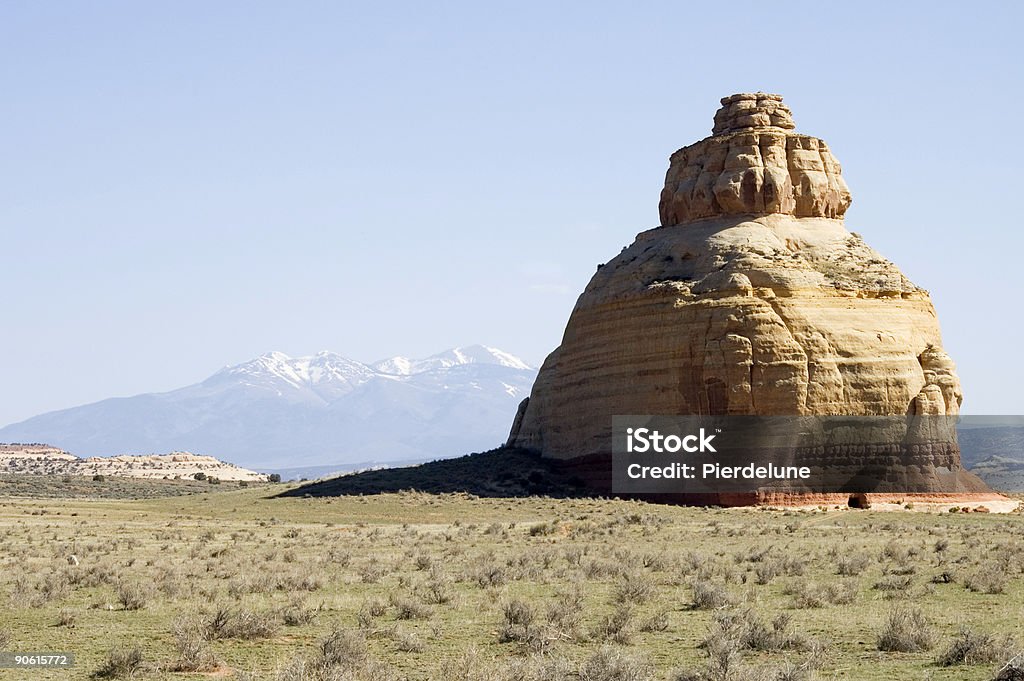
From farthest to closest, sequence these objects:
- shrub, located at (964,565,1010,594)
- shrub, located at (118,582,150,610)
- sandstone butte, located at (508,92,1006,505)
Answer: sandstone butte, located at (508,92,1006,505), shrub, located at (964,565,1010,594), shrub, located at (118,582,150,610)

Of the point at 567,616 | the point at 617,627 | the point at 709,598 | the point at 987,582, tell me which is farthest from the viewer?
the point at 987,582

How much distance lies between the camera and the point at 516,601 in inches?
714

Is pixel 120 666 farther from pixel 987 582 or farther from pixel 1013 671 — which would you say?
pixel 987 582

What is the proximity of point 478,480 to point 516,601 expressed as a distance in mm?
37763

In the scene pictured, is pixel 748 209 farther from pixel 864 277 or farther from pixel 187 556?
pixel 187 556

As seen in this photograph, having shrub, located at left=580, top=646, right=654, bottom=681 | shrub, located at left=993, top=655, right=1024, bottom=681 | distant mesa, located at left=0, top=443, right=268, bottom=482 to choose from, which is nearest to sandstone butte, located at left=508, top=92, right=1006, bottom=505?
shrub, located at left=993, top=655, right=1024, bottom=681

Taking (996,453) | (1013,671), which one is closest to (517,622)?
(1013,671)

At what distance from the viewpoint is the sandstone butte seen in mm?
49500

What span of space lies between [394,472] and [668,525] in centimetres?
2350

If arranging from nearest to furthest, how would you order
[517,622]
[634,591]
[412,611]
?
[517,622]
[412,611]
[634,591]

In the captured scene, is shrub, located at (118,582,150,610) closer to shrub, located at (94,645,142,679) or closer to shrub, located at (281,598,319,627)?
shrub, located at (281,598,319,627)

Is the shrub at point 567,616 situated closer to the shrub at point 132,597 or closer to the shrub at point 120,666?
the shrub at point 120,666

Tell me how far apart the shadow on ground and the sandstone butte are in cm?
103

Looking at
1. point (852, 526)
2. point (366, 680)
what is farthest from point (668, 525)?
point (366, 680)
